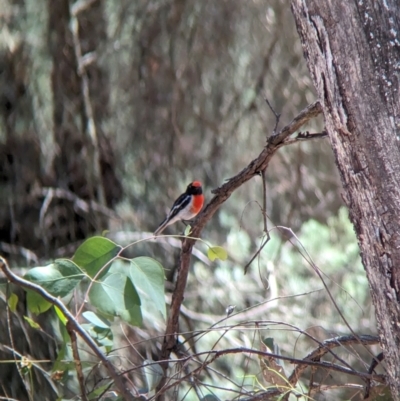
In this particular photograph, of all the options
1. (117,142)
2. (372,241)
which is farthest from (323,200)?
(372,241)

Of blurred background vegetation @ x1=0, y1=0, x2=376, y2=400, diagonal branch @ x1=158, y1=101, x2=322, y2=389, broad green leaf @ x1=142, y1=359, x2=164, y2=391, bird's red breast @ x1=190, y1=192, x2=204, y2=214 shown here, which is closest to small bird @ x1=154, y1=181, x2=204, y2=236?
bird's red breast @ x1=190, y1=192, x2=204, y2=214

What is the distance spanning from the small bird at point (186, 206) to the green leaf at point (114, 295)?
7.15 ft

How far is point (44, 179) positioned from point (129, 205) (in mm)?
494

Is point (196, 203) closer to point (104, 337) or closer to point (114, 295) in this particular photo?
point (104, 337)

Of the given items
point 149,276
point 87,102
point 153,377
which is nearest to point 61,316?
point 149,276

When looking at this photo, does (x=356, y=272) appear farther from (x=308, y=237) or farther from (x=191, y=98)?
(x=191, y=98)

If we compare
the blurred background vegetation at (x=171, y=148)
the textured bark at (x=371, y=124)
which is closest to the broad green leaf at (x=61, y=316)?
the textured bark at (x=371, y=124)

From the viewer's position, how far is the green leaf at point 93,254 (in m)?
1.32

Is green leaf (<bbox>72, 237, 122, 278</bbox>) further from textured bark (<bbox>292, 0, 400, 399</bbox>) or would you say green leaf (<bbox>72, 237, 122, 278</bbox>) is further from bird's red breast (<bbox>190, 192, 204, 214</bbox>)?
bird's red breast (<bbox>190, 192, 204, 214</bbox>)

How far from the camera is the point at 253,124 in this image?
413 cm

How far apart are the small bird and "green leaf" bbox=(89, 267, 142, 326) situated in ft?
7.15

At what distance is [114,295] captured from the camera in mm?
1297

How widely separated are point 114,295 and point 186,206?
2243 millimetres

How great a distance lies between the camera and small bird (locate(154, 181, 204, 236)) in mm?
3529
